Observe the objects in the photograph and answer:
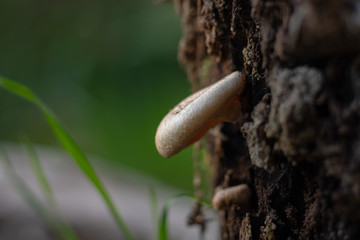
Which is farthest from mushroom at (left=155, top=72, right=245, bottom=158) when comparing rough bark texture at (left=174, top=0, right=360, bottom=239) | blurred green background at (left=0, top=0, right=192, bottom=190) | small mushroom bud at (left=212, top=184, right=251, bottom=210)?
blurred green background at (left=0, top=0, right=192, bottom=190)

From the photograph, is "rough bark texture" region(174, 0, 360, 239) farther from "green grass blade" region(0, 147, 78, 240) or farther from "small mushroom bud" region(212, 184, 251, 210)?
"green grass blade" region(0, 147, 78, 240)

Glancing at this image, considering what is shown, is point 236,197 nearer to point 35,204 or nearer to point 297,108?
point 297,108

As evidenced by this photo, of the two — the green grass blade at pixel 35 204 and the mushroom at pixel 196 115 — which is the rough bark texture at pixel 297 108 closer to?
the mushroom at pixel 196 115

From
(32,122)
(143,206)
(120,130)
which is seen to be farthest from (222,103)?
(32,122)

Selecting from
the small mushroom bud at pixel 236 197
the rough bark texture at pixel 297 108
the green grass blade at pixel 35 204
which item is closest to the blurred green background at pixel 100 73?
the green grass blade at pixel 35 204

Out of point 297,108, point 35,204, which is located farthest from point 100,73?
point 297,108
